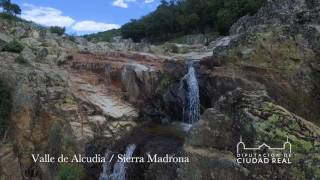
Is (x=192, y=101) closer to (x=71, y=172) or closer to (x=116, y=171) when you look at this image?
(x=116, y=171)

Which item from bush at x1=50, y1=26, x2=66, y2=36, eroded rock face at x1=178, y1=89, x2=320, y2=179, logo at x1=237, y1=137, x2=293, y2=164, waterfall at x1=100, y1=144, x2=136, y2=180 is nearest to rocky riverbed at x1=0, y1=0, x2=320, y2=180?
eroded rock face at x1=178, y1=89, x2=320, y2=179

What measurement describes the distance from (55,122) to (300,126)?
42.0 feet

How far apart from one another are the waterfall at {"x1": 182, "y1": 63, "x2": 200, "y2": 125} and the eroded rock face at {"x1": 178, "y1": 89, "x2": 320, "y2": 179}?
33.7 ft

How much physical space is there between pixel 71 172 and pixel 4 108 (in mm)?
5175

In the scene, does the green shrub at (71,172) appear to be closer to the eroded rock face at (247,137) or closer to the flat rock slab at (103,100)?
the flat rock slab at (103,100)

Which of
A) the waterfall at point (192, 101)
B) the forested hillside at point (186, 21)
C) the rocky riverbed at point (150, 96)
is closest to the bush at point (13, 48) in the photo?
the rocky riverbed at point (150, 96)

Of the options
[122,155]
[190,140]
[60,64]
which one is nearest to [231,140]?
[190,140]

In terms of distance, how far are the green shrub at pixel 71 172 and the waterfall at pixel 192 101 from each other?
6690 mm

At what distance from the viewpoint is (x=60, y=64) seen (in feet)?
84.4

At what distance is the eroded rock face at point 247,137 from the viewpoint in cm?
1059

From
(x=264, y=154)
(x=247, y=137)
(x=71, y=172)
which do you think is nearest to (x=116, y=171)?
(x=71, y=172)

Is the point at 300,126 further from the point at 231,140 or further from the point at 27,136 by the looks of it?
the point at 27,136

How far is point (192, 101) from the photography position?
2344cm

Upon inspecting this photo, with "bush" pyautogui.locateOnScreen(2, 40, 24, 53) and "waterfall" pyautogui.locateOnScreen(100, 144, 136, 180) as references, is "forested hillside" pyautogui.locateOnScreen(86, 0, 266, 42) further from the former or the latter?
"waterfall" pyautogui.locateOnScreen(100, 144, 136, 180)
